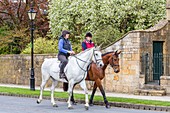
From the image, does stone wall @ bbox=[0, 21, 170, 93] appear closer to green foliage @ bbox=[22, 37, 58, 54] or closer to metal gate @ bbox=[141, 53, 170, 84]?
metal gate @ bbox=[141, 53, 170, 84]

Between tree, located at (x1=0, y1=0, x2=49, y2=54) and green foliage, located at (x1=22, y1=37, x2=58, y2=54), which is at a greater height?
tree, located at (x1=0, y1=0, x2=49, y2=54)

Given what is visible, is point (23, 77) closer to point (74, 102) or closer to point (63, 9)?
point (63, 9)

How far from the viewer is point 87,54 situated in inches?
754

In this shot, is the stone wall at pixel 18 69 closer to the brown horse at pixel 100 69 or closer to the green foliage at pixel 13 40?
the green foliage at pixel 13 40

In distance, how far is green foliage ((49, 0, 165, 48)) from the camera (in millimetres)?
34719

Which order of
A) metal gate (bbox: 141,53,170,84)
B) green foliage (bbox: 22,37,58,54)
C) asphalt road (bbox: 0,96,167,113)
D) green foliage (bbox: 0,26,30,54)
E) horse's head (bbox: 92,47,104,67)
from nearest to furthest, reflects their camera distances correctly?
asphalt road (bbox: 0,96,167,113) → horse's head (bbox: 92,47,104,67) → metal gate (bbox: 141,53,170,84) → green foliage (bbox: 22,37,58,54) → green foliage (bbox: 0,26,30,54)

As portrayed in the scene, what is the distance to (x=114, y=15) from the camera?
35375mm

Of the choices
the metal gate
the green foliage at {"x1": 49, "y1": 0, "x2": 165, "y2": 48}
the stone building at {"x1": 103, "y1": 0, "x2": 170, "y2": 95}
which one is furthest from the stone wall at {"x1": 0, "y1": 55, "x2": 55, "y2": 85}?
the metal gate

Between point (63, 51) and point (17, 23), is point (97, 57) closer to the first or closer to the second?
point (63, 51)

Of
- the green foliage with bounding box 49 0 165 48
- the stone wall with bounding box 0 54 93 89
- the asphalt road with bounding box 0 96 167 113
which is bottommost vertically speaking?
the asphalt road with bounding box 0 96 167 113

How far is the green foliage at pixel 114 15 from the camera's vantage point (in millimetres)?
34719

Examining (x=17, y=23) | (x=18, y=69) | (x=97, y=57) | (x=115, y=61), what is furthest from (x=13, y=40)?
(x=97, y=57)

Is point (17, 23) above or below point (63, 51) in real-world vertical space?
above

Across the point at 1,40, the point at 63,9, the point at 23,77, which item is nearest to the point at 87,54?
the point at 23,77
